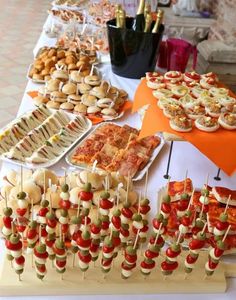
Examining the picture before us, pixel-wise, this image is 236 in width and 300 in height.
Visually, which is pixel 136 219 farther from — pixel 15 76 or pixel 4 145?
pixel 15 76

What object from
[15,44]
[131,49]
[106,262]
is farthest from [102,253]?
A: [15,44]

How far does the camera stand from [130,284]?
980 mm

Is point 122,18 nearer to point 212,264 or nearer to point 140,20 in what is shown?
point 140,20

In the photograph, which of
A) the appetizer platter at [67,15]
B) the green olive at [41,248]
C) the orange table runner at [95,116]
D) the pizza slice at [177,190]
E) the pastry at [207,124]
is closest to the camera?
the green olive at [41,248]

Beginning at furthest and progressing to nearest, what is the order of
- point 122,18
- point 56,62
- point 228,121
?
1. point 56,62
2. point 122,18
3. point 228,121

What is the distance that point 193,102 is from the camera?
Answer: 139cm

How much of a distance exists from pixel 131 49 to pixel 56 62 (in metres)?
0.39

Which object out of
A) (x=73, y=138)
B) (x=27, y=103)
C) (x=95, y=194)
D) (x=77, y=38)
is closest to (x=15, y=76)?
(x=77, y=38)

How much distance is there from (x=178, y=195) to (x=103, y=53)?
1.33 meters

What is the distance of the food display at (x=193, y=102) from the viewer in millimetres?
1265

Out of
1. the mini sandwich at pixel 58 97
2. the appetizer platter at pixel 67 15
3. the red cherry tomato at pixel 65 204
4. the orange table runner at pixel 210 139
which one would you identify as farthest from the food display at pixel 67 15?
the red cherry tomato at pixel 65 204

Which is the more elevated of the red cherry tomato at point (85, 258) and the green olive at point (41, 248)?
the green olive at point (41, 248)

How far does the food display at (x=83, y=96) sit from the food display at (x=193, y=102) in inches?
9.7

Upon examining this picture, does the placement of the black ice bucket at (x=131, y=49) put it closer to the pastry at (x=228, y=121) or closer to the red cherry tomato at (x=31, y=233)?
the pastry at (x=228, y=121)
